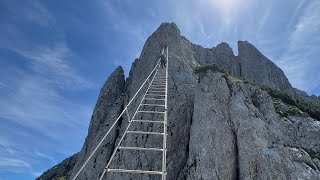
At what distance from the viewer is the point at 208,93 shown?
39.8m

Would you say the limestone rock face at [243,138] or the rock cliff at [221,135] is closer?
the limestone rock face at [243,138]

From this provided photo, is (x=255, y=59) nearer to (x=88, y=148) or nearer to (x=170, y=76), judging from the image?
(x=170, y=76)

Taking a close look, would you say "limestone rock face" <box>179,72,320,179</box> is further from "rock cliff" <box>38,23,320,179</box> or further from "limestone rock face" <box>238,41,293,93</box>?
"limestone rock face" <box>238,41,293,93</box>

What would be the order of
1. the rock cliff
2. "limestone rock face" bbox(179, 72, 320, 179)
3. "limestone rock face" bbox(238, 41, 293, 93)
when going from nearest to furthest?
"limestone rock face" bbox(179, 72, 320, 179) → the rock cliff → "limestone rock face" bbox(238, 41, 293, 93)

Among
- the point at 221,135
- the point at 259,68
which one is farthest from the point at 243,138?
the point at 259,68

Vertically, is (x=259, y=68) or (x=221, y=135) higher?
(x=259, y=68)

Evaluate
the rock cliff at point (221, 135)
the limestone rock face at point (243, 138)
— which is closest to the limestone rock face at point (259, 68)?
the rock cliff at point (221, 135)

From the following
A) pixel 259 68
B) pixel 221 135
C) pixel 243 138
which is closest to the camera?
pixel 243 138

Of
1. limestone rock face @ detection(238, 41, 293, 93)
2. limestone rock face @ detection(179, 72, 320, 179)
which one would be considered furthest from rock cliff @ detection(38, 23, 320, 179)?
limestone rock face @ detection(238, 41, 293, 93)

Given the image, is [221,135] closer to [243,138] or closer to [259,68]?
[243,138]

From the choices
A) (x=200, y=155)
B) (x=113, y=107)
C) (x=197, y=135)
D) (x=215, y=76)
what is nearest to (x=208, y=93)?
(x=215, y=76)

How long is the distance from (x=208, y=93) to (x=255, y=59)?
5258 cm

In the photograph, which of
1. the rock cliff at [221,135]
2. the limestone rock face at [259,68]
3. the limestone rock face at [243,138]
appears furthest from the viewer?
the limestone rock face at [259,68]

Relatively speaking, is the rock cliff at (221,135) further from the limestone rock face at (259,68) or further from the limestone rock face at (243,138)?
the limestone rock face at (259,68)
